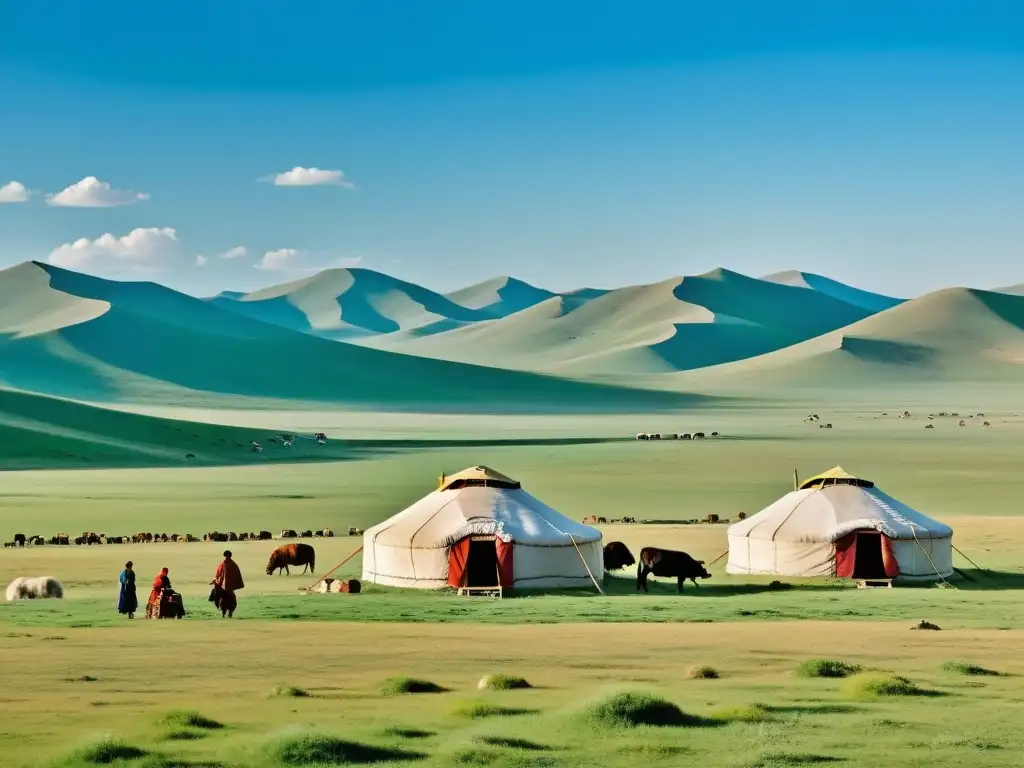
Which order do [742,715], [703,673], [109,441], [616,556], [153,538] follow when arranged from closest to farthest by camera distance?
[742,715]
[703,673]
[616,556]
[153,538]
[109,441]

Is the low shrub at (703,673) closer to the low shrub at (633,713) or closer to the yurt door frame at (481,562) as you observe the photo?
the low shrub at (633,713)

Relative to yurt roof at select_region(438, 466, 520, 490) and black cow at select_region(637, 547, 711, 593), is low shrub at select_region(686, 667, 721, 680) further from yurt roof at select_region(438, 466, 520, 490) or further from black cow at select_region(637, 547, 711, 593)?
yurt roof at select_region(438, 466, 520, 490)

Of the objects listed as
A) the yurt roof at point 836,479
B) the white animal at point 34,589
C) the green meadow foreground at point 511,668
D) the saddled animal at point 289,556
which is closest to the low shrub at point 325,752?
the green meadow foreground at point 511,668

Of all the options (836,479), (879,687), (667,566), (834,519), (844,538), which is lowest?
(879,687)

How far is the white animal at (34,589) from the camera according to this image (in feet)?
80.7

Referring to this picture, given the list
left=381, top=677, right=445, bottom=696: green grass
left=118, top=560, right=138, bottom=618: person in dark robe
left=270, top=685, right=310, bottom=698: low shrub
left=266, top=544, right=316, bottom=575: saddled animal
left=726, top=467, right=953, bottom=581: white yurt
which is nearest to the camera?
left=270, top=685, right=310, bottom=698: low shrub

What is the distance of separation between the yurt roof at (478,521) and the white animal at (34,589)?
5417 mm

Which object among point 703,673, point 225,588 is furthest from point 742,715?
point 225,588

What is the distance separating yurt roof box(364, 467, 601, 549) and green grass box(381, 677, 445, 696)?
10.2 m

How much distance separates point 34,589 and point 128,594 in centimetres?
368

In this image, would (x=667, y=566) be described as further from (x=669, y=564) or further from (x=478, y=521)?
(x=478, y=521)

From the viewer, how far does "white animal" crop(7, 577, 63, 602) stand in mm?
24609

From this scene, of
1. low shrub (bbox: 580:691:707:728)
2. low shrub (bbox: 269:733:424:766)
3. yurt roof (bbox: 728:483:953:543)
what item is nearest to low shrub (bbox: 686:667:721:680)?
low shrub (bbox: 580:691:707:728)

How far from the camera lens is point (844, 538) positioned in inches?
1117
